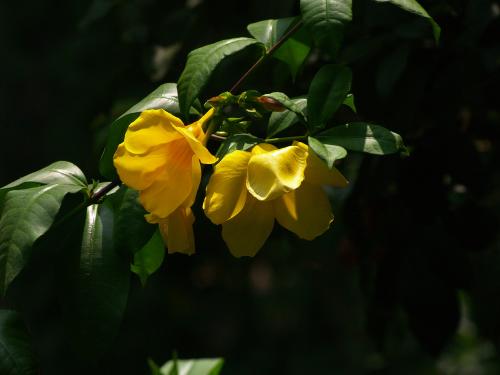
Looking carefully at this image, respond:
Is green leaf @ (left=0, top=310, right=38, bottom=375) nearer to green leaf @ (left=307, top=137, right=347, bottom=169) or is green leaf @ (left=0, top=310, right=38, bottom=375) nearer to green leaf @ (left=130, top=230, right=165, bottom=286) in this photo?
green leaf @ (left=130, top=230, right=165, bottom=286)

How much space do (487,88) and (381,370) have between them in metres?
0.77

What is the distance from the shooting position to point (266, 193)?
2.39ft

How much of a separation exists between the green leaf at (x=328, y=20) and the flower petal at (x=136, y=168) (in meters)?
0.18

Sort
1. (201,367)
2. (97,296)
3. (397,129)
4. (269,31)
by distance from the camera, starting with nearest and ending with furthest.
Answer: (97,296), (269,31), (201,367), (397,129)

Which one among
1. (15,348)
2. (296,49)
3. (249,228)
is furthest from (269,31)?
(15,348)

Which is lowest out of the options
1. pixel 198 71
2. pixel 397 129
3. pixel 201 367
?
pixel 201 367

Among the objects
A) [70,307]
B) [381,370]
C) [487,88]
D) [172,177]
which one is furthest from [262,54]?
[381,370]

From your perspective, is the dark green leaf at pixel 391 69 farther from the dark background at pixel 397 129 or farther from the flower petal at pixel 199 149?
the flower petal at pixel 199 149

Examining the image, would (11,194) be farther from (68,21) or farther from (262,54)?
(68,21)

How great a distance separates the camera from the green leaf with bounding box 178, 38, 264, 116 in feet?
2.64

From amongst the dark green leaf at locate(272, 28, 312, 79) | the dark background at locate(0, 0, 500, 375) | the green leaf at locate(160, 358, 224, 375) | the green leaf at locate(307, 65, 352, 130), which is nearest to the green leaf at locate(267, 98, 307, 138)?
the green leaf at locate(307, 65, 352, 130)

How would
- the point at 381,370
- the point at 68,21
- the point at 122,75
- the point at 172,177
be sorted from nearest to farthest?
1. the point at 172,177
2. the point at 122,75
3. the point at 381,370
4. the point at 68,21

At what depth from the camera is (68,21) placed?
11.5 ft

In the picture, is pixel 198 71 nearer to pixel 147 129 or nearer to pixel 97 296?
pixel 147 129
